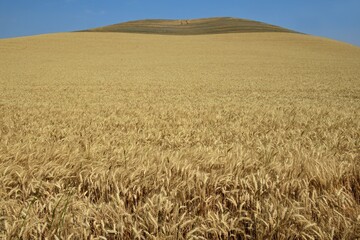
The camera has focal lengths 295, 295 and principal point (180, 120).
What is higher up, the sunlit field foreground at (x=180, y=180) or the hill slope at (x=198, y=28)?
the sunlit field foreground at (x=180, y=180)

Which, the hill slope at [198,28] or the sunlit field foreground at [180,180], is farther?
the hill slope at [198,28]

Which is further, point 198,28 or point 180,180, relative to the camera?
point 198,28

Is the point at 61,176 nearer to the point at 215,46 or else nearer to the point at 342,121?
the point at 342,121

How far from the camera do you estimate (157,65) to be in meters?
34.9

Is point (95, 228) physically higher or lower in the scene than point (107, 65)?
higher

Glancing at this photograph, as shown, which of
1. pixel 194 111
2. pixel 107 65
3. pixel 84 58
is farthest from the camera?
pixel 84 58

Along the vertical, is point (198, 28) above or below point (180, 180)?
below

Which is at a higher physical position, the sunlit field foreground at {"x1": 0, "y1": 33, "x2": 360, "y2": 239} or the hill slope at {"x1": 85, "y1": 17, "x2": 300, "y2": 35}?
the sunlit field foreground at {"x1": 0, "y1": 33, "x2": 360, "y2": 239}

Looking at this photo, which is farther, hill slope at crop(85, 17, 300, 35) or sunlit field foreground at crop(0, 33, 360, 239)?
hill slope at crop(85, 17, 300, 35)

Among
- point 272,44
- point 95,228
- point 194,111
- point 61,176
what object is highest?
point 95,228

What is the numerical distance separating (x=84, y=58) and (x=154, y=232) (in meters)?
40.9

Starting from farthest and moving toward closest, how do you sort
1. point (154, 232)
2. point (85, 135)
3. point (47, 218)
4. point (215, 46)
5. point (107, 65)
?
point (215, 46), point (107, 65), point (85, 135), point (47, 218), point (154, 232)

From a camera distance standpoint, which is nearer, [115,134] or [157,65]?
[115,134]

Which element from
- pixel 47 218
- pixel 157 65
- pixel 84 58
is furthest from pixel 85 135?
pixel 84 58
